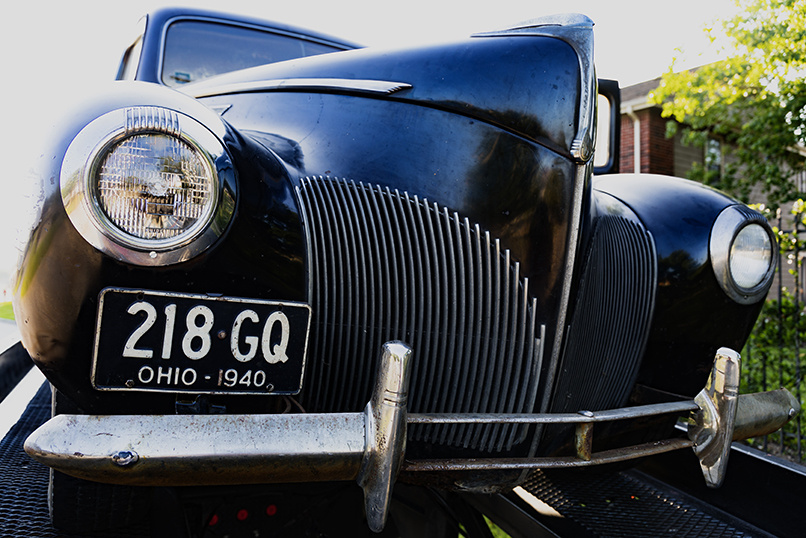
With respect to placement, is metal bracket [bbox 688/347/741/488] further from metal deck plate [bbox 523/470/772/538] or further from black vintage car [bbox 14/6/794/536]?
metal deck plate [bbox 523/470/772/538]

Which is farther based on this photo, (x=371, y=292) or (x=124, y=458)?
(x=371, y=292)

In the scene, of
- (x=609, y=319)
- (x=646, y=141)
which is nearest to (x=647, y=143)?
(x=646, y=141)

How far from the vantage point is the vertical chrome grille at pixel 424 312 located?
4.91ft

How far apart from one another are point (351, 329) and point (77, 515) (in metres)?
0.84

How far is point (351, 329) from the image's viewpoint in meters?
1.50

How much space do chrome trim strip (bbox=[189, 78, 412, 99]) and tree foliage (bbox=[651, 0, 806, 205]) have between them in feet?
19.1

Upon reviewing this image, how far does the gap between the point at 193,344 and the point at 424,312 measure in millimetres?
560

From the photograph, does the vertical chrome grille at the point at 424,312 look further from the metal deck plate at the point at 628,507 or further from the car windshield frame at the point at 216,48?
the car windshield frame at the point at 216,48

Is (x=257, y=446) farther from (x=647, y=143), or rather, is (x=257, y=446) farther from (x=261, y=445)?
(x=647, y=143)

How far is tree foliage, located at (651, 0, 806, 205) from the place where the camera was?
6012 millimetres

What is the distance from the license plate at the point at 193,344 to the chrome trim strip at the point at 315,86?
0.75 m

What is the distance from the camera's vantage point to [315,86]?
1.91m

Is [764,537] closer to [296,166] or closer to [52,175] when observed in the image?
[296,166]

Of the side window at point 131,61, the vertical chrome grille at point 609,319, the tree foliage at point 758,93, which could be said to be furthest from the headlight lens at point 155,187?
the tree foliage at point 758,93
